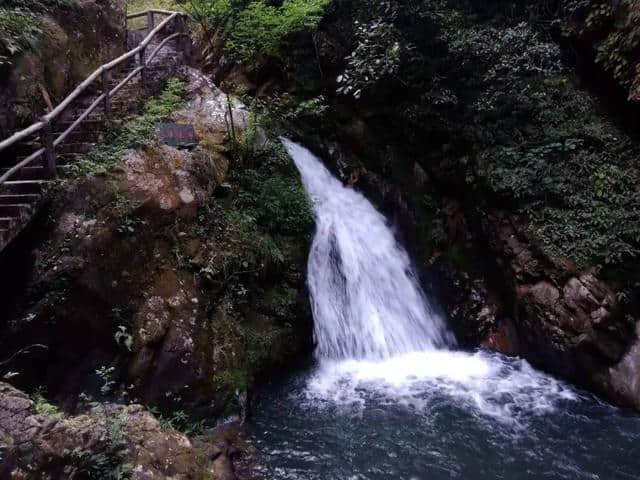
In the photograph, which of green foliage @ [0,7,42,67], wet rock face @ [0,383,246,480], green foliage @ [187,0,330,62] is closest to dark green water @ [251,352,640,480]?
wet rock face @ [0,383,246,480]

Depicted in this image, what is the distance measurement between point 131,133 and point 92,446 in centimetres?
447

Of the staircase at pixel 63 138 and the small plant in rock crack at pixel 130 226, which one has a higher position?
the staircase at pixel 63 138

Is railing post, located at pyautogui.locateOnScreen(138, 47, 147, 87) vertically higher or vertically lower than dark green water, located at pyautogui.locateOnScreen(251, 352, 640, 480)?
higher

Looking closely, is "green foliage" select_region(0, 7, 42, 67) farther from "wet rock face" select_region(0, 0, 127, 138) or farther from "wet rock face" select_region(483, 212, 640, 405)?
"wet rock face" select_region(483, 212, 640, 405)

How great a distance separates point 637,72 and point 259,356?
7.62 meters

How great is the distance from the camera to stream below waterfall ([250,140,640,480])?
5.21m

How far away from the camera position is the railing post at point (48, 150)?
5.25m

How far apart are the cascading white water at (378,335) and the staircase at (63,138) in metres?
3.15

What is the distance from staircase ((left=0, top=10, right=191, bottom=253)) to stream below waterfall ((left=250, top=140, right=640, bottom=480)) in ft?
10.4

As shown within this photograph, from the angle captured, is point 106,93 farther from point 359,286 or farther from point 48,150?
point 359,286

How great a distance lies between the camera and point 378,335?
25.9ft

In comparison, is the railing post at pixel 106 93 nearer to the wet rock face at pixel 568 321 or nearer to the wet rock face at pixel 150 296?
the wet rock face at pixel 150 296

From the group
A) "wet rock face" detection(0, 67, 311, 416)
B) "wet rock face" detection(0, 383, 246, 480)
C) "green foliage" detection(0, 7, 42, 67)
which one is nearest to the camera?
"wet rock face" detection(0, 383, 246, 480)

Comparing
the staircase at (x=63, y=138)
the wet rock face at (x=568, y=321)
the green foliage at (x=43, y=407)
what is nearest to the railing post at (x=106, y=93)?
the staircase at (x=63, y=138)
